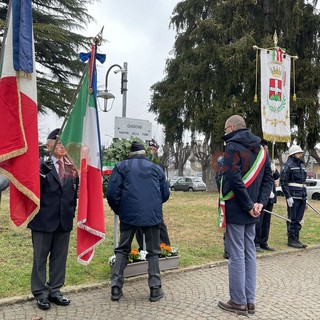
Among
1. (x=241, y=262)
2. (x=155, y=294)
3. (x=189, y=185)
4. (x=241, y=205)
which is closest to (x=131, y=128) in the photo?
(x=155, y=294)

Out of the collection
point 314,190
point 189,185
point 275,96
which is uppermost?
point 275,96

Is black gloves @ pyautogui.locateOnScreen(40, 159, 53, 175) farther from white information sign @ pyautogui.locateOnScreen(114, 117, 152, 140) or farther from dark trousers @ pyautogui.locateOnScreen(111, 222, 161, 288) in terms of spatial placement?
white information sign @ pyautogui.locateOnScreen(114, 117, 152, 140)

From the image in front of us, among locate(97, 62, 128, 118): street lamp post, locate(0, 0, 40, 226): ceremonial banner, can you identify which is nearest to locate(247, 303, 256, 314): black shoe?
locate(0, 0, 40, 226): ceremonial banner

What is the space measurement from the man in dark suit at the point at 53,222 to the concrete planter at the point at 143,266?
1.22m

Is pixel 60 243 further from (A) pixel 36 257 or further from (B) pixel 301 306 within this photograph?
(B) pixel 301 306

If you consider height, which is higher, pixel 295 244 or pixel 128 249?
pixel 128 249

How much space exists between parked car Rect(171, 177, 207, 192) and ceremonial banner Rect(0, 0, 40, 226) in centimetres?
3703

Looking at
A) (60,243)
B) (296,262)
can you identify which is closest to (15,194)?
(60,243)

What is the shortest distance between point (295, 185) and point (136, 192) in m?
4.57

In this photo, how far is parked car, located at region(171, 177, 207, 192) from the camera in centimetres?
4078

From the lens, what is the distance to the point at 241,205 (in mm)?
4477

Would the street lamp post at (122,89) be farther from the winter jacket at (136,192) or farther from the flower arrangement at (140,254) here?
the winter jacket at (136,192)

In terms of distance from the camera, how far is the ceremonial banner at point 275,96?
990cm

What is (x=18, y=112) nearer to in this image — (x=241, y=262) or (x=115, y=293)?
(x=115, y=293)
